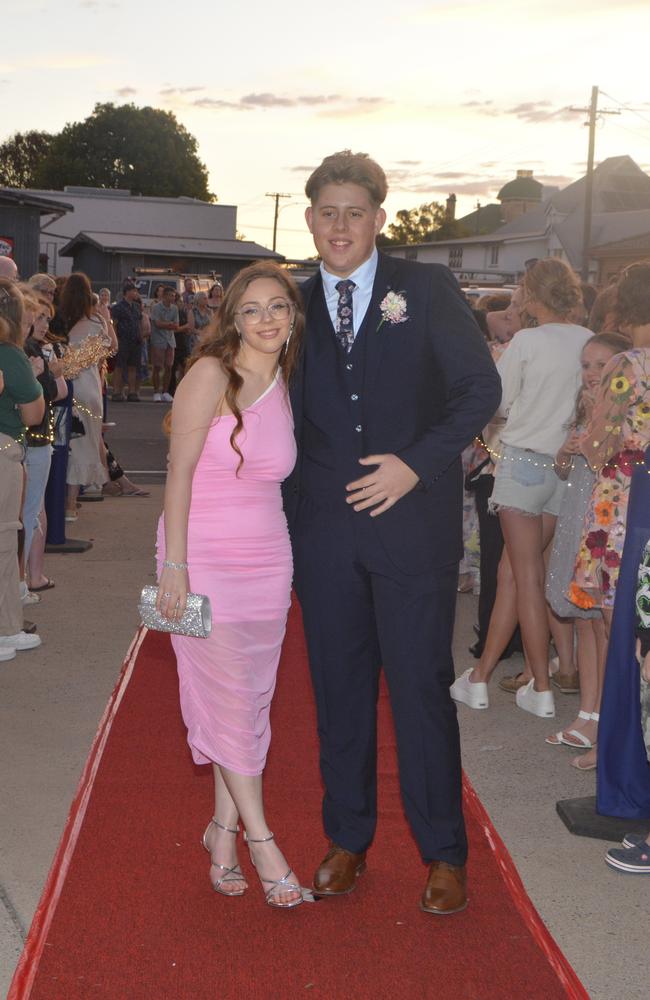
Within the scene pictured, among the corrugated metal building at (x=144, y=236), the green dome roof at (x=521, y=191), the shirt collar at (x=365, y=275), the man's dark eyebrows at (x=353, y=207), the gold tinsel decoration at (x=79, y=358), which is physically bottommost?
the gold tinsel decoration at (x=79, y=358)

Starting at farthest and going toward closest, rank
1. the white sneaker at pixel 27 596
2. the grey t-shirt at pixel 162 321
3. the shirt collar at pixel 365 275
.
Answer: the grey t-shirt at pixel 162 321
the white sneaker at pixel 27 596
the shirt collar at pixel 365 275

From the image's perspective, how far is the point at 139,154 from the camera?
9775cm

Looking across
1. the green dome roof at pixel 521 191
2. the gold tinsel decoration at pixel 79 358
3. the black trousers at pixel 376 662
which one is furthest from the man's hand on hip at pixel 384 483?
the green dome roof at pixel 521 191

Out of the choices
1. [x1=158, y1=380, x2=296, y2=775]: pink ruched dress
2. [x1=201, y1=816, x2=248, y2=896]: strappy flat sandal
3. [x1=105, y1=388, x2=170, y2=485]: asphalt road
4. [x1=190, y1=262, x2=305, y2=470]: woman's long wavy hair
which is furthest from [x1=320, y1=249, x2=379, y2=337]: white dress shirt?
[x1=105, y1=388, x2=170, y2=485]: asphalt road

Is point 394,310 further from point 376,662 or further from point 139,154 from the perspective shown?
point 139,154

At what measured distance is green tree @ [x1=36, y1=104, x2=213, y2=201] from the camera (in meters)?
97.6

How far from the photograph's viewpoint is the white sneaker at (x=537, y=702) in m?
6.10

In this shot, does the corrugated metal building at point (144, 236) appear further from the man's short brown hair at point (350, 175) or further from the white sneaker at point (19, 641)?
the man's short brown hair at point (350, 175)

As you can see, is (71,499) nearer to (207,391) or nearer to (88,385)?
(88,385)

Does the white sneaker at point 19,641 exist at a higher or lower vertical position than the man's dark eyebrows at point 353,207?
lower

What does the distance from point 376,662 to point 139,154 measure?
9861 centimetres

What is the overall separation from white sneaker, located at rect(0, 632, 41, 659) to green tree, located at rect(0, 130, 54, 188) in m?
113

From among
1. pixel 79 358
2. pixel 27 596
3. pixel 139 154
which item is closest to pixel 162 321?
pixel 79 358

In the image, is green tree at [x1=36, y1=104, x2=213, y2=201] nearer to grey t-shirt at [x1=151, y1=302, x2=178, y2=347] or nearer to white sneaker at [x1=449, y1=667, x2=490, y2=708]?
grey t-shirt at [x1=151, y1=302, x2=178, y2=347]
